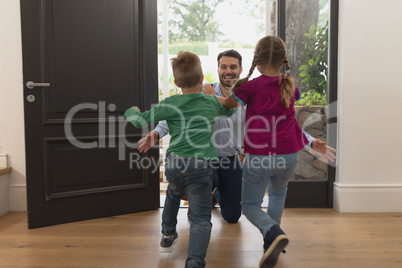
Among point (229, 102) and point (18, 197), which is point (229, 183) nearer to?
point (229, 102)

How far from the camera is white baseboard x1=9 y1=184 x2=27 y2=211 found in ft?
9.34

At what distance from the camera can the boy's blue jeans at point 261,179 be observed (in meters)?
1.65

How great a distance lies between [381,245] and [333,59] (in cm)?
149

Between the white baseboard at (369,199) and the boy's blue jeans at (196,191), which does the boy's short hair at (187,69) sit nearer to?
the boy's blue jeans at (196,191)

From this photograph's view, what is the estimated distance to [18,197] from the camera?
2.86 meters

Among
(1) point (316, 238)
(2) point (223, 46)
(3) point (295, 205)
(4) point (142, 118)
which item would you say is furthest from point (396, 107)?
(2) point (223, 46)

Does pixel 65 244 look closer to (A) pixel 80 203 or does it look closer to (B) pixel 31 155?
(A) pixel 80 203

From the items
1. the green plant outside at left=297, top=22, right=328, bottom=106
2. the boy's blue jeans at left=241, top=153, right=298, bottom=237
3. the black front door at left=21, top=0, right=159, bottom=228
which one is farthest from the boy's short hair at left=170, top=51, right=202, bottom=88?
the green plant outside at left=297, top=22, right=328, bottom=106

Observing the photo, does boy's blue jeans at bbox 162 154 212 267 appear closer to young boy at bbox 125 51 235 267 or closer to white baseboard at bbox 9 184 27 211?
young boy at bbox 125 51 235 267

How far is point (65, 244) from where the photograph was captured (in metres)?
2.08

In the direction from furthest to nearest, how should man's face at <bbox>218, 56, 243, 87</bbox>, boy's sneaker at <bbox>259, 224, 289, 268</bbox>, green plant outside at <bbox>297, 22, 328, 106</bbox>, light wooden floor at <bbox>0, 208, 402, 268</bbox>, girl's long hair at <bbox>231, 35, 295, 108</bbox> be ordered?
1. green plant outside at <bbox>297, 22, 328, 106</bbox>
2. man's face at <bbox>218, 56, 243, 87</bbox>
3. light wooden floor at <bbox>0, 208, 402, 268</bbox>
4. girl's long hair at <bbox>231, 35, 295, 108</bbox>
5. boy's sneaker at <bbox>259, 224, 289, 268</bbox>

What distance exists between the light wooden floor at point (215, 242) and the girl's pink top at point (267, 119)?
2.01 ft

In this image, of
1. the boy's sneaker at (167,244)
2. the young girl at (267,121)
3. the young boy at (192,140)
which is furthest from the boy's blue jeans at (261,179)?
the boy's sneaker at (167,244)

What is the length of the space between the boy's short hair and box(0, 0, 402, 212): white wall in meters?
1.61
